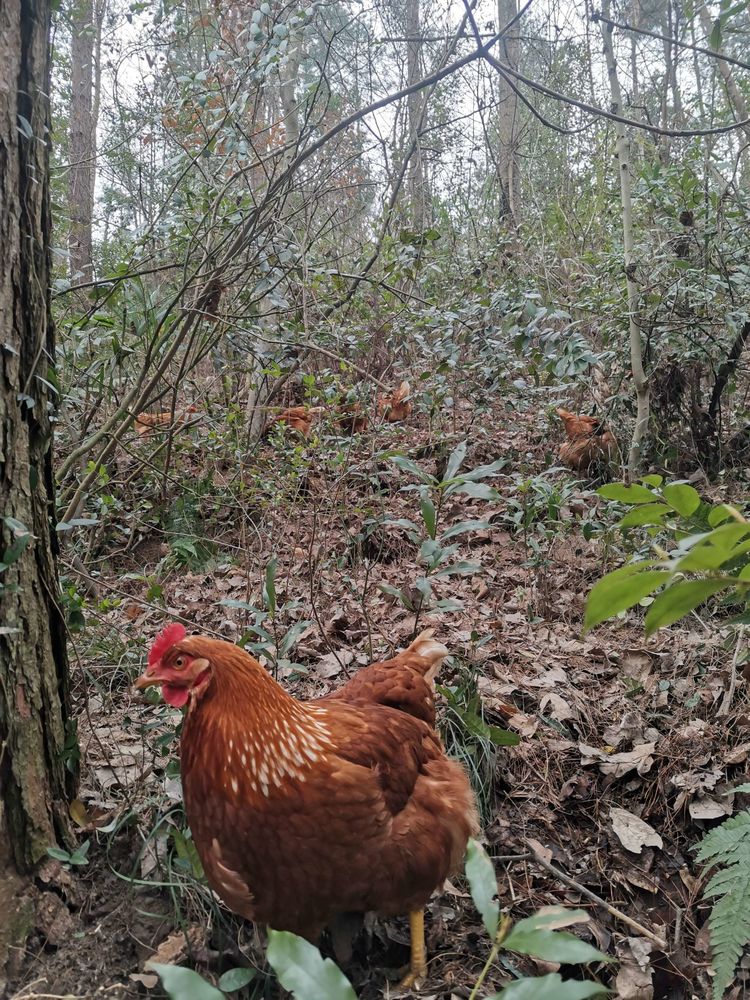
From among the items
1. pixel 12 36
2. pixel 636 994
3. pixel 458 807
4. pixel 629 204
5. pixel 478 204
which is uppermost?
pixel 478 204

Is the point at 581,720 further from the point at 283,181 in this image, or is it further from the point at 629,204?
the point at 629,204

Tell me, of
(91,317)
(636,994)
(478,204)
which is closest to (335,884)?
(636,994)

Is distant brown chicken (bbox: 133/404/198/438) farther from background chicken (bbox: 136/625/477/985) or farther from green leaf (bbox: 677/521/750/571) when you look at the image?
green leaf (bbox: 677/521/750/571)

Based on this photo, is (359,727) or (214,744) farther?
(359,727)

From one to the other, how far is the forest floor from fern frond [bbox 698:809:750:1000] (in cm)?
32

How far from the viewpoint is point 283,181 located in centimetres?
320

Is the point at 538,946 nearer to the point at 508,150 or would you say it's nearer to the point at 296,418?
the point at 296,418

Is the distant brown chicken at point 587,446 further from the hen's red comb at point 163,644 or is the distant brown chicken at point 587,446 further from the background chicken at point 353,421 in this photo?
the hen's red comb at point 163,644

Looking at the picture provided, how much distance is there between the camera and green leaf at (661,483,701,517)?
84cm

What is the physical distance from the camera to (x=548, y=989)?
Answer: 690mm

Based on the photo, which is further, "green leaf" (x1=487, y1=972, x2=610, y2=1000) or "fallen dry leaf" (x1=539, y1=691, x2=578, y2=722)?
"fallen dry leaf" (x1=539, y1=691, x2=578, y2=722)

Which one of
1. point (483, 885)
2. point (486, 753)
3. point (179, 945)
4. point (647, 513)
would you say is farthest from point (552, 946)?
point (486, 753)

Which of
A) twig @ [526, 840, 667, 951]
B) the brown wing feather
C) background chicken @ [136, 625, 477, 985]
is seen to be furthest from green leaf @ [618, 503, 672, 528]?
twig @ [526, 840, 667, 951]

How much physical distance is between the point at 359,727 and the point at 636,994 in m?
1.21
